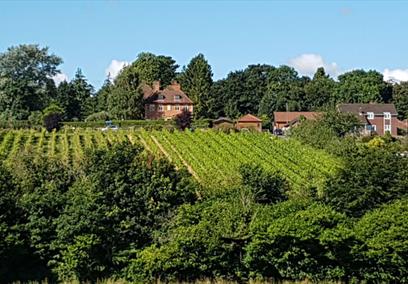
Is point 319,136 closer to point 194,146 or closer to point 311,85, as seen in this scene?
point 194,146

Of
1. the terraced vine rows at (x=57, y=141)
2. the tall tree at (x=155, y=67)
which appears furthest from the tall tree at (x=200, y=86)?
the terraced vine rows at (x=57, y=141)

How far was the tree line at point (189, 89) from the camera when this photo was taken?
63.2 metres

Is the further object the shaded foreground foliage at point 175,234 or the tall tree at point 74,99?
the tall tree at point 74,99

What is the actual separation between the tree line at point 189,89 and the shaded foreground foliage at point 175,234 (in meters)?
40.0

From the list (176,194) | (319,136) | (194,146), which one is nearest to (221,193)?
(176,194)

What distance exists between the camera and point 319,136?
43688 mm

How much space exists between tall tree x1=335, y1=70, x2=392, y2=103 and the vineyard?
137 ft

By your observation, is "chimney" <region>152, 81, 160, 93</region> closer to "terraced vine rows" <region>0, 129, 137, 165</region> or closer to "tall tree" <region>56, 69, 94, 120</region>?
"tall tree" <region>56, 69, 94, 120</region>

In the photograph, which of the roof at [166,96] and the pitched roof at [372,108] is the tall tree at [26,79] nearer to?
the roof at [166,96]

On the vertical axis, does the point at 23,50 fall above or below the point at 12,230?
above

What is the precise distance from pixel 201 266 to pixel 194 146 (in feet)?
75.8

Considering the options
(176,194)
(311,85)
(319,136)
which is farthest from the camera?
(311,85)

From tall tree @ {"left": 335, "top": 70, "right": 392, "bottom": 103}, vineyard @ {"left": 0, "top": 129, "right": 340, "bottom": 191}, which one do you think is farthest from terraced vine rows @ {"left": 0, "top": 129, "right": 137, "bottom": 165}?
tall tree @ {"left": 335, "top": 70, "right": 392, "bottom": 103}

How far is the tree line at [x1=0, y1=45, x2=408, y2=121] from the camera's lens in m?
63.2
